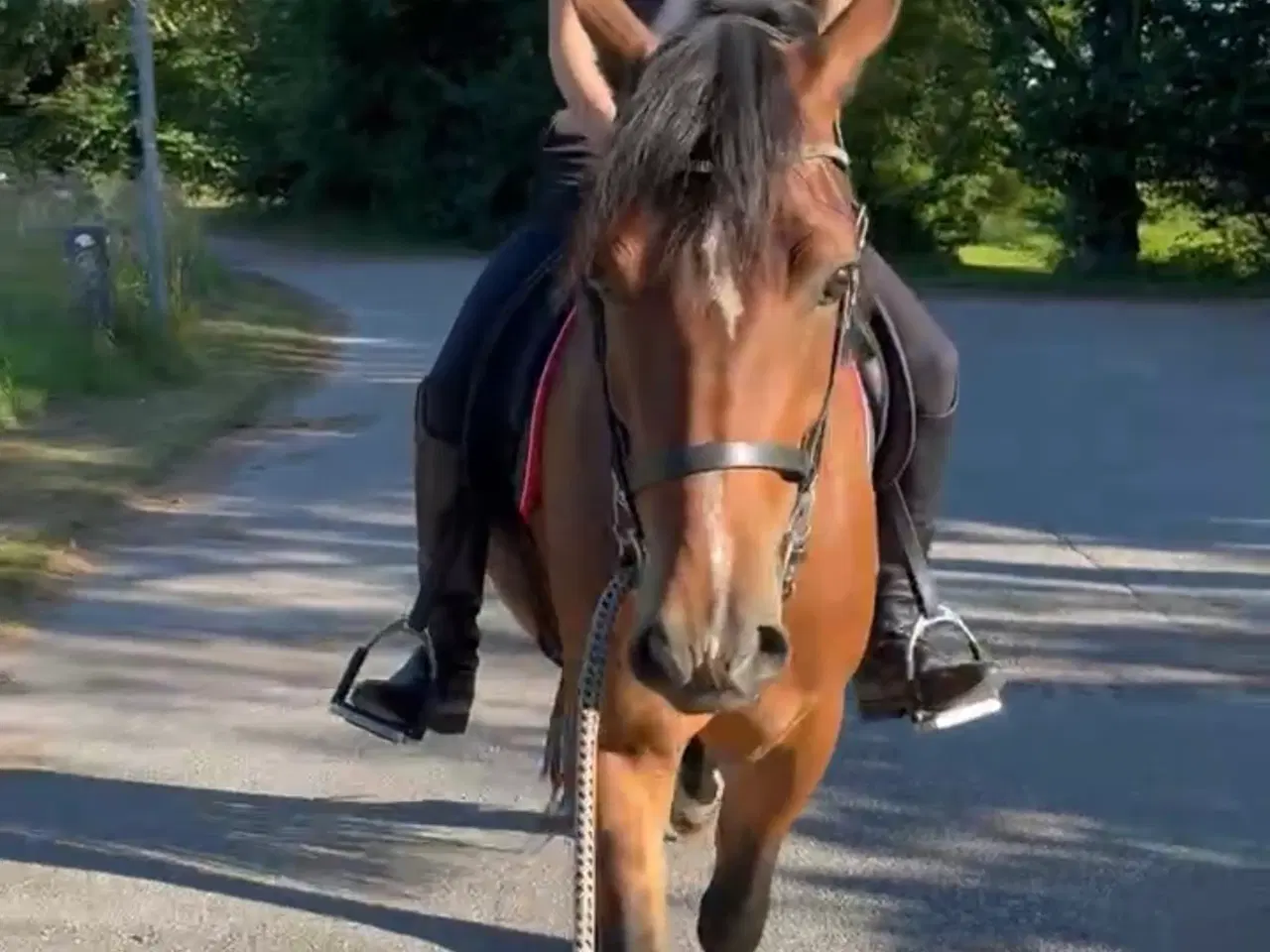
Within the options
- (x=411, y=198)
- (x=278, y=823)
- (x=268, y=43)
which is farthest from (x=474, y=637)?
(x=268, y=43)

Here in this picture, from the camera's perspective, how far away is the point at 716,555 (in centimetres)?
282

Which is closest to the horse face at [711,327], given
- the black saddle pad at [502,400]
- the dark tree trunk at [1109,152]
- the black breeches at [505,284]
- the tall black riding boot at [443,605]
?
the black saddle pad at [502,400]

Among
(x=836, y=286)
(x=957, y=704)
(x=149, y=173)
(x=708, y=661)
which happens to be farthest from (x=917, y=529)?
(x=149, y=173)

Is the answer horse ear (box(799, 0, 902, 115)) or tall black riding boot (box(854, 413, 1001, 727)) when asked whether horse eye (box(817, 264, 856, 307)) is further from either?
tall black riding boot (box(854, 413, 1001, 727))

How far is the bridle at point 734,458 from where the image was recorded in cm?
288

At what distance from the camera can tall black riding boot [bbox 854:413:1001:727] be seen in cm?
452

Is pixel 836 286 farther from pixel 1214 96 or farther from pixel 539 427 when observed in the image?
pixel 1214 96

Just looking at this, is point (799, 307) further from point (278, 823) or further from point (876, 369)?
point (278, 823)

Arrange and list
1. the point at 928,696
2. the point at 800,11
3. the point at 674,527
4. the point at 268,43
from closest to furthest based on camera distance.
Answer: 1. the point at 674,527
2. the point at 800,11
3. the point at 928,696
4. the point at 268,43

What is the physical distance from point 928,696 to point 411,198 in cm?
3524

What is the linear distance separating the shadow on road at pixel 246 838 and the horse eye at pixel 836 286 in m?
2.69

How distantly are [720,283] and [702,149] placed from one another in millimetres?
222

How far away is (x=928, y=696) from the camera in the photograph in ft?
15.7

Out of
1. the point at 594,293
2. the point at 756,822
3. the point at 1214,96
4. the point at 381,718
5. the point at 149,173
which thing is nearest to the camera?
the point at 594,293
